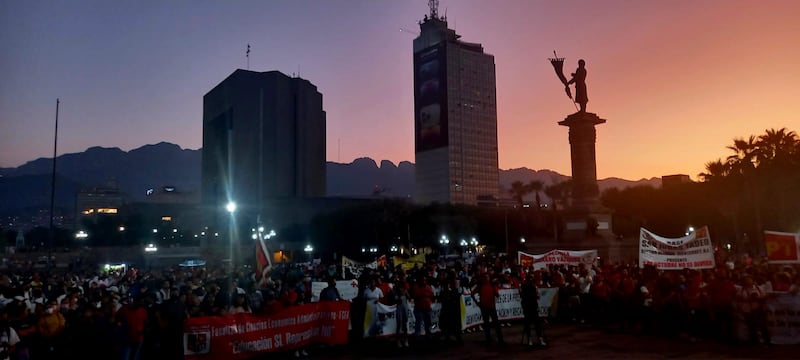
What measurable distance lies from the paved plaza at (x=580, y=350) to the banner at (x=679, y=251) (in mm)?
3691

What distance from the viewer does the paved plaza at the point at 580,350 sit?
523 inches

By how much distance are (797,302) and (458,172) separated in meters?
184

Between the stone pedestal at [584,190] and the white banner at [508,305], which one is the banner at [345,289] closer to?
the white banner at [508,305]

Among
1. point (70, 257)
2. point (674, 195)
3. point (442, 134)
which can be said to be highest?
point (442, 134)

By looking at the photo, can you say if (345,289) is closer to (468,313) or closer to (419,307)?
(468,313)

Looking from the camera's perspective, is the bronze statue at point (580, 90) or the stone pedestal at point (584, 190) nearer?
the stone pedestal at point (584, 190)

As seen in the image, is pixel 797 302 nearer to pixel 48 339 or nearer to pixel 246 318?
pixel 246 318

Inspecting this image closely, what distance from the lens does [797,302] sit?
14.1 m

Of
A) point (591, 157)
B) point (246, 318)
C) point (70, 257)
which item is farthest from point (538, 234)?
point (246, 318)

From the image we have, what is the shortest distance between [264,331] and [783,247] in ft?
42.4

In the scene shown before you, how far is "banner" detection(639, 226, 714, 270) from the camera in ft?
59.3

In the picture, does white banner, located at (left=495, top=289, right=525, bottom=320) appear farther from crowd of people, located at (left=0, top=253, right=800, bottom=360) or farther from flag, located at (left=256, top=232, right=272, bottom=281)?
flag, located at (left=256, top=232, right=272, bottom=281)

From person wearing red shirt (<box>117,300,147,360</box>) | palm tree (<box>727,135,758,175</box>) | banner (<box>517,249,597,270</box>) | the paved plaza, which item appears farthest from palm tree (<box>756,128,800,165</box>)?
person wearing red shirt (<box>117,300,147,360</box>)

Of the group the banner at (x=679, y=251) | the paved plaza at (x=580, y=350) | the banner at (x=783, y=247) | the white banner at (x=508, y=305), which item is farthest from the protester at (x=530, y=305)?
the banner at (x=783, y=247)
